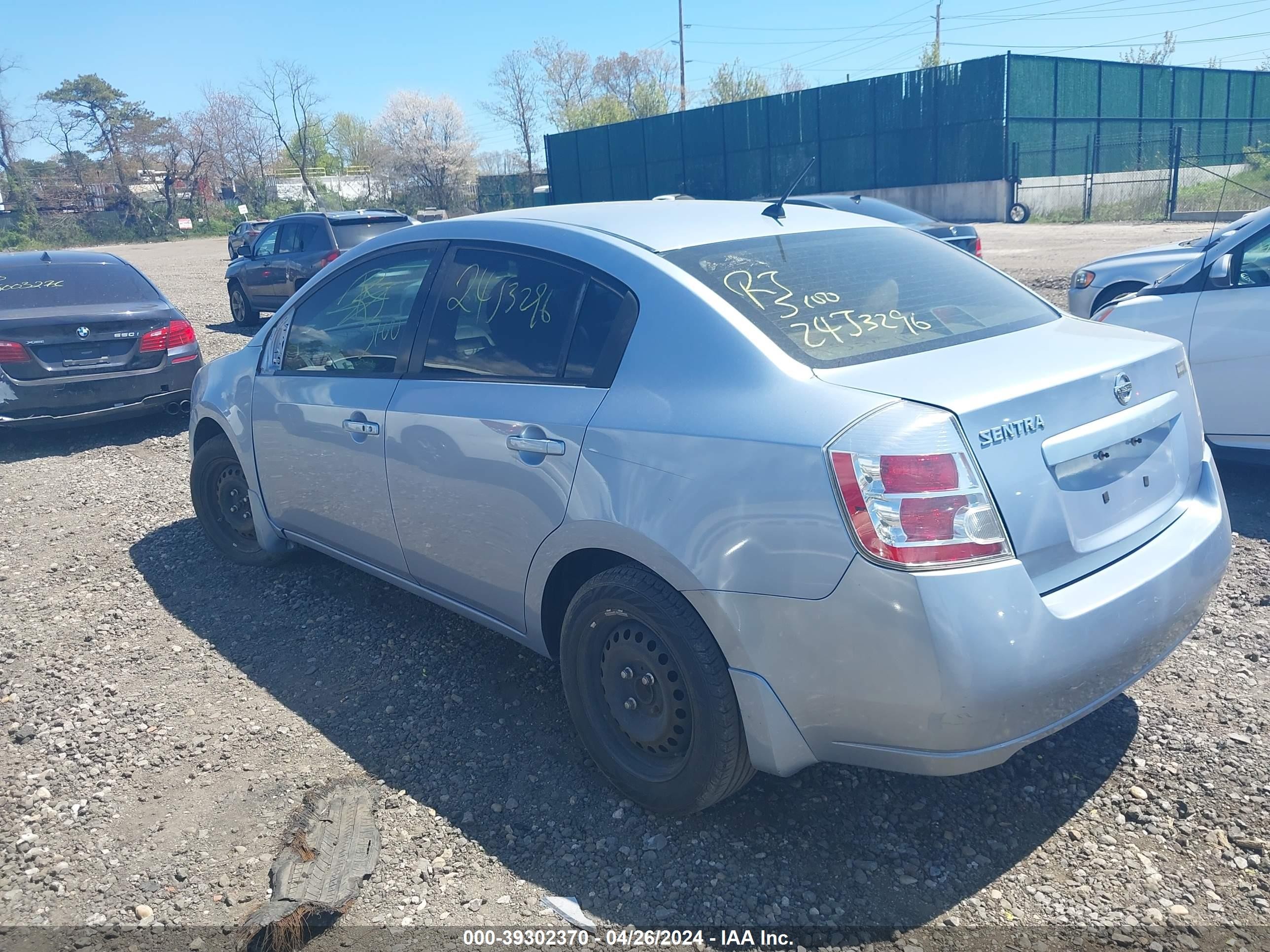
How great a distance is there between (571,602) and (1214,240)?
503 cm

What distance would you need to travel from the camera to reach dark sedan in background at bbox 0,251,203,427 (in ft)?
25.7

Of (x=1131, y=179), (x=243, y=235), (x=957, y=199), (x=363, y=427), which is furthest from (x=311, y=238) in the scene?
(x=1131, y=179)

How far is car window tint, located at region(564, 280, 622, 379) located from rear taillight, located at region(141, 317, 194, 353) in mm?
6456

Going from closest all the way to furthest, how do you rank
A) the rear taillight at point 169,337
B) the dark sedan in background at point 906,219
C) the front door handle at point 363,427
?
1. the front door handle at point 363,427
2. the rear taillight at point 169,337
3. the dark sedan in background at point 906,219

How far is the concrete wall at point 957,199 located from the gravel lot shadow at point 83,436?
26.5 meters

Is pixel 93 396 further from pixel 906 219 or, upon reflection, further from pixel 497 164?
pixel 497 164

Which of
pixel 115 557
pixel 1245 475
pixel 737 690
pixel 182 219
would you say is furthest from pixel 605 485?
pixel 182 219

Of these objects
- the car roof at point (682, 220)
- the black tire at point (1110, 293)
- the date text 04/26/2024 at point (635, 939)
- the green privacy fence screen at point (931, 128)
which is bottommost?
the date text 04/26/2024 at point (635, 939)

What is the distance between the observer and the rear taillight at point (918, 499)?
2422 mm

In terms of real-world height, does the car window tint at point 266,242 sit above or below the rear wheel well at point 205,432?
above

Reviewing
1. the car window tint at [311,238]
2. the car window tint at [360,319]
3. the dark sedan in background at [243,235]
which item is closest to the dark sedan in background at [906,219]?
the car window tint at [311,238]

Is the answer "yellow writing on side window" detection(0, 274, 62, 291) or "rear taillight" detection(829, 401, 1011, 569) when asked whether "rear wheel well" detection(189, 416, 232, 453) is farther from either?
"yellow writing on side window" detection(0, 274, 62, 291)

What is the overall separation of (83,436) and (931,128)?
32.2m

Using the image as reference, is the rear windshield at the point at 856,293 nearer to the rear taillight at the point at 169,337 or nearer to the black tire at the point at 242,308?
the rear taillight at the point at 169,337
